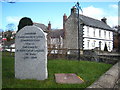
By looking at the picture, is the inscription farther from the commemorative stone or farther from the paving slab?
the paving slab

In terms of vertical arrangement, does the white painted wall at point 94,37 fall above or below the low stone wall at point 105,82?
above

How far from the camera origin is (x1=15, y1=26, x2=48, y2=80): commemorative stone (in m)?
6.80

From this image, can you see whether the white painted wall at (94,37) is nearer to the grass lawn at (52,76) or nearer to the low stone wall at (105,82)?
the grass lawn at (52,76)

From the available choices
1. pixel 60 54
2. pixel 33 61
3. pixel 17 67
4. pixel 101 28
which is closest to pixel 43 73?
pixel 33 61

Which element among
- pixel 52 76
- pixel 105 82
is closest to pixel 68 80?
pixel 52 76

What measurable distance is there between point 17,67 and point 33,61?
0.73m

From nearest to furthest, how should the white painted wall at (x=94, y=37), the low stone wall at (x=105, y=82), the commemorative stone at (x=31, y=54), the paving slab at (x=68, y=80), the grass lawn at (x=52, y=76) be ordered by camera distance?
1. the low stone wall at (x=105, y=82)
2. the grass lawn at (x=52, y=76)
3. the paving slab at (x=68, y=80)
4. the commemorative stone at (x=31, y=54)
5. the white painted wall at (x=94, y=37)

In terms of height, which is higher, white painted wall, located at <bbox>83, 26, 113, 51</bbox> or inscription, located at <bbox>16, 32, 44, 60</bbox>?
white painted wall, located at <bbox>83, 26, 113, 51</bbox>

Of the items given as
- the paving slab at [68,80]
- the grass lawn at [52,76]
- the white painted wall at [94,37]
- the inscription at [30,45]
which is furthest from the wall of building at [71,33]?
the inscription at [30,45]

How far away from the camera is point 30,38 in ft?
23.0

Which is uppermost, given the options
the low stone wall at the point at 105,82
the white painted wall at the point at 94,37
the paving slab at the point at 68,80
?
A: the white painted wall at the point at 94,37

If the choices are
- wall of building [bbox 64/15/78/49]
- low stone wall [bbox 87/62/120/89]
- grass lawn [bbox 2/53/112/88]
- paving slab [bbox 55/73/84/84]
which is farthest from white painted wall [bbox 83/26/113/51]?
low stone wall [bbox 87/62/120/89]

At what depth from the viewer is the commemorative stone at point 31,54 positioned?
680 cm

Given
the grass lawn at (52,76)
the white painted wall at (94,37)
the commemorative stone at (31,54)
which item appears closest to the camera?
the grass lawn at (52,76)
